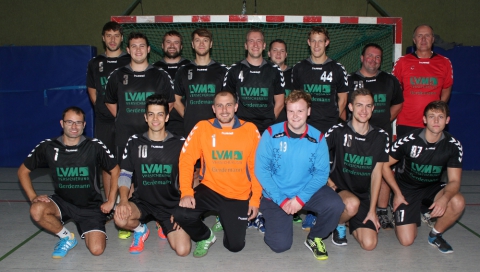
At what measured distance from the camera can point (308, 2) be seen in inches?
310

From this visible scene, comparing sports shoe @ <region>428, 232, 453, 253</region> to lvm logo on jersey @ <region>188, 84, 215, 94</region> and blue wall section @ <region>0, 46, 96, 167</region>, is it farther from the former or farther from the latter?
blue wall section @ <region>0, 46, 96, 167</region>

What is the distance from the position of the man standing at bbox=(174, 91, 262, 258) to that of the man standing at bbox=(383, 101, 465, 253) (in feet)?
4.49

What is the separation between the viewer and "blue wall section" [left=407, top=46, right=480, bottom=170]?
23.1 ft

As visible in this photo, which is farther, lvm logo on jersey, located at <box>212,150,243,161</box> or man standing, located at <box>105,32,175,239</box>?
man standing, located at <box>105,32,175,239</box>

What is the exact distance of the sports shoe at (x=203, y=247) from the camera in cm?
368

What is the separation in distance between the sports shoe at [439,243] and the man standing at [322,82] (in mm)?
1193

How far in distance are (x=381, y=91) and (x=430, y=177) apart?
1.14 m

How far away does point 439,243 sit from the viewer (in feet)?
12.7

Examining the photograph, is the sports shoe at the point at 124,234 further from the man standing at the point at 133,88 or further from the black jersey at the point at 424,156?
the black jersey at the point at 424,156

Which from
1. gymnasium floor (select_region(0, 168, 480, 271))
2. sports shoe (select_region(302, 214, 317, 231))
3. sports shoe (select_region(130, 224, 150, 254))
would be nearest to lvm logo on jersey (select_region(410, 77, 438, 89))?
gymnasium floor (select_region(0, 168, 480, 271))

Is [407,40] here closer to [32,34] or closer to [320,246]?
A: [320,246]

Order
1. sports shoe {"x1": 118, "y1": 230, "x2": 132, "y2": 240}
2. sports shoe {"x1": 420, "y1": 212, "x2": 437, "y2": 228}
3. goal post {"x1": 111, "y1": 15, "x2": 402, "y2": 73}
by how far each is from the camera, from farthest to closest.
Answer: goal post {"x1": 111, "y1": 15, "x2": 402, "y2": 73} → sports shoe {"x1": 420, "y1": 212, "x2": 437, "y2": 228} → sports shoe {"x1": 118, "y1": 230, "x2": 132, "y2": 240}

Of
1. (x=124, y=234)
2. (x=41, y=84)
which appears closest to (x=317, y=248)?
(x=124, y=234)

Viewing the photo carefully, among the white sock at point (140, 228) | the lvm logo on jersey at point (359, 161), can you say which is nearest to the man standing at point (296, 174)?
the lvm logo on jersey at point (359, 161)
